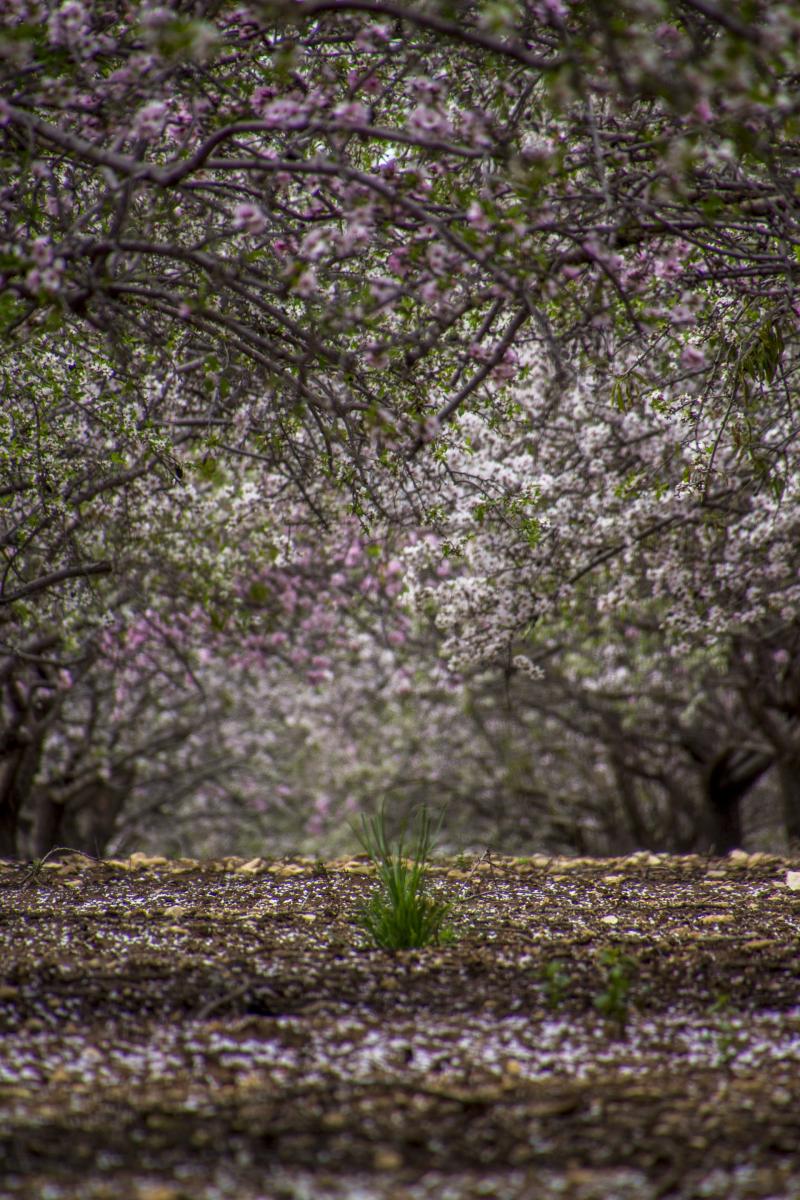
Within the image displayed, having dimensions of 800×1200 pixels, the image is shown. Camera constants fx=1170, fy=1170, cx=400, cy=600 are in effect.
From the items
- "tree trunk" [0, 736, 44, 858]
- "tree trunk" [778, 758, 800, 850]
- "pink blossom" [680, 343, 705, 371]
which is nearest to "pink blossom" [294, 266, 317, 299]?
"pink blossom" [680, 343, 705, 371]

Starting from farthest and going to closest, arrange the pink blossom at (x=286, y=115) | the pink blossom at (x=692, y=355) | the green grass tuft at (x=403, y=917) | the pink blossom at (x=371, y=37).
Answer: the pink blossom at (x=692, y=355) < the green grass tuft at (x=403, y=917) < the pink blossom at (x=371, y=37) < the pink blossom at (x=286, y=115)

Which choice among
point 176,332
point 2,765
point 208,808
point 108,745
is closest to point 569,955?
point 176,332

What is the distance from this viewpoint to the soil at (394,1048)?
2.54 metres

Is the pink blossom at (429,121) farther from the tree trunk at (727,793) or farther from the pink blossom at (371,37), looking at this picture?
the tree trunk at (727,793)

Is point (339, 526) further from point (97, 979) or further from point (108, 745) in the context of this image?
point (108, 745)

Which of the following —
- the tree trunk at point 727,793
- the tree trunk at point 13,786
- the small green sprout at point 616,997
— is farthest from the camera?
the tree trunk at point 727,793

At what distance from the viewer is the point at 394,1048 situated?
342 centimetres

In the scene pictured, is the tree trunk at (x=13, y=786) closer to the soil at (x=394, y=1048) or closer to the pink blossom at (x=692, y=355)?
the soil at (x=394, y=1048)

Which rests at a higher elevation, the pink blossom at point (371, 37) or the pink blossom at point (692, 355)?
the pink blossom at point (371, 37)

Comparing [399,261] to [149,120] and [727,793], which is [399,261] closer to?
[149,120]

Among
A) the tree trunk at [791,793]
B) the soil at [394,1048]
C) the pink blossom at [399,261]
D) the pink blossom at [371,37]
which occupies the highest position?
the pink blossom at [371,37]

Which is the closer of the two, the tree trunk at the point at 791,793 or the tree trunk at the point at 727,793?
the tree trunk at the point at 791,793

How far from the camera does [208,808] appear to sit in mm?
17797

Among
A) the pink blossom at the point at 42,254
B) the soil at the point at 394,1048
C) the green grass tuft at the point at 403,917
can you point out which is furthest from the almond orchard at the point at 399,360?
the soil at the point at 394,1048
